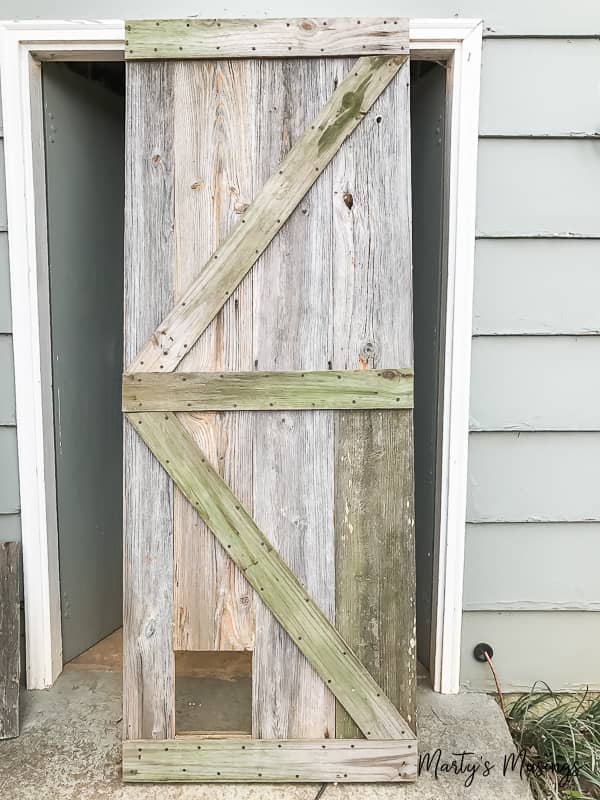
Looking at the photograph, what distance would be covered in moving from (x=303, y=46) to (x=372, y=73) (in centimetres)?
20

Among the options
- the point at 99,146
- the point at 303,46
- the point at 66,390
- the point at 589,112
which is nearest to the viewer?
the point at 303,46

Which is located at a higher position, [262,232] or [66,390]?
[262,232]

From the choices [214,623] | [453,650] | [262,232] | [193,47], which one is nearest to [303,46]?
[193,47]

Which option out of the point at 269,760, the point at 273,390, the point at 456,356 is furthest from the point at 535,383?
the point at 269,760

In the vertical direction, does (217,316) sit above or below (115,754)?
above

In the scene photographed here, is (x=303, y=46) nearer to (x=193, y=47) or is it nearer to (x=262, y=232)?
(x=193, y=47)

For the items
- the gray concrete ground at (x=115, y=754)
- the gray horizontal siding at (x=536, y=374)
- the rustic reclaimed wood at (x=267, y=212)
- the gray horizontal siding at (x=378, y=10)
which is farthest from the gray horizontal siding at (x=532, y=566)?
the gray horizontal siding at (x=378, y=10)

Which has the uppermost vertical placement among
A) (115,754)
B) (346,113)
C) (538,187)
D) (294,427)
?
(346,113)

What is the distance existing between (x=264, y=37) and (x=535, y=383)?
130 centimetres

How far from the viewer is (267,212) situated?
6.19ft

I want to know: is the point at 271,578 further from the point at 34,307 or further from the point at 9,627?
the point at 34,307

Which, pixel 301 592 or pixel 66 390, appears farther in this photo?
pixel 66 390

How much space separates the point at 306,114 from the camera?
188cm

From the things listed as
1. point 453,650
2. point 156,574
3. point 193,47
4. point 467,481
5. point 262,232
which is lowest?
point 453,650
